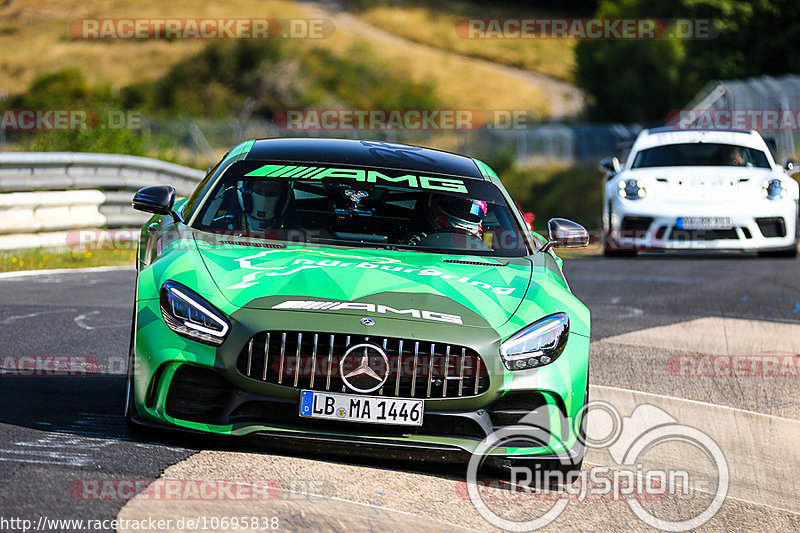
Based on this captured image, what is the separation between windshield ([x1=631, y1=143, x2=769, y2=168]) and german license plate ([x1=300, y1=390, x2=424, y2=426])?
445 inches

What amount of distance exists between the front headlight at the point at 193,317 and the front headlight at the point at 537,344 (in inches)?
45.8

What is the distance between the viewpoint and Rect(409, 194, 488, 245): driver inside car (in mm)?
6121

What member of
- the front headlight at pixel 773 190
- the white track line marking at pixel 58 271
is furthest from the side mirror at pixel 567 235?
the front headlight at pixel 773 190

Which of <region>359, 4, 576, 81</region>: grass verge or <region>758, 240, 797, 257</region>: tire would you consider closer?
<region>758, 240, 797, 257</region>: tire

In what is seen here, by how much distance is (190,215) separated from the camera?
19.7 feet

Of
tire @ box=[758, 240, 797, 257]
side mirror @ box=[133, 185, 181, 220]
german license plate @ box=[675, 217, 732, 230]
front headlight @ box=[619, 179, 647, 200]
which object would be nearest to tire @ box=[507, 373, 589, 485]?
side mirror @ box=[133, 185, 181, 220]

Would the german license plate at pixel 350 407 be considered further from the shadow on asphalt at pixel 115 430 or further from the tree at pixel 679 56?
the tree at pixel 679 56

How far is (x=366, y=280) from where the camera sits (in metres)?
5.16

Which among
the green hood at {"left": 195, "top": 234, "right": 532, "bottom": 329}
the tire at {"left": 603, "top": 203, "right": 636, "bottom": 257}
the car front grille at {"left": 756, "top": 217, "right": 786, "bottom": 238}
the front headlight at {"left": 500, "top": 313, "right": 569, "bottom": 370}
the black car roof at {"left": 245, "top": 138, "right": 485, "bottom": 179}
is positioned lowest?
the tire at {"left": 603, "top": 203, "right": 636, "bottom": 257}

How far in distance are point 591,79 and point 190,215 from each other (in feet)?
179

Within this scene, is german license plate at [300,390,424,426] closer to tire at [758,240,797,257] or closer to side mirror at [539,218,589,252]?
side mirror at [539,218,589,252]

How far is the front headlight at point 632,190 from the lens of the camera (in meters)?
14.8

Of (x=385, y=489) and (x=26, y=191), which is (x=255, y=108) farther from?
(x=385, y=489)

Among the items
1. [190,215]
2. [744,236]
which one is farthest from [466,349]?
[744,236]
